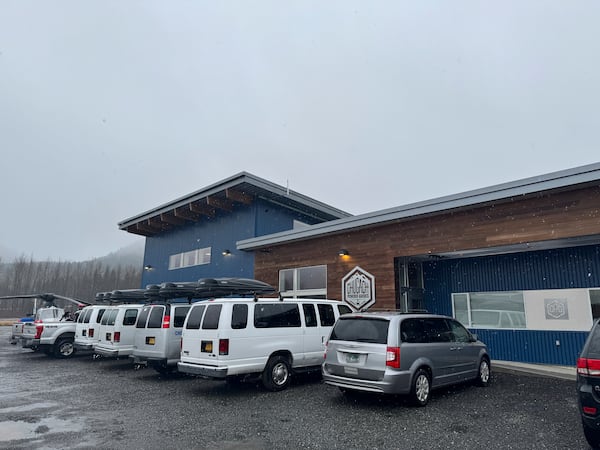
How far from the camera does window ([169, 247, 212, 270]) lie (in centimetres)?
2017

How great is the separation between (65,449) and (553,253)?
1225 centimetres

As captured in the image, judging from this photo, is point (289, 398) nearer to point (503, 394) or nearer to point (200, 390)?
point (200, 390)

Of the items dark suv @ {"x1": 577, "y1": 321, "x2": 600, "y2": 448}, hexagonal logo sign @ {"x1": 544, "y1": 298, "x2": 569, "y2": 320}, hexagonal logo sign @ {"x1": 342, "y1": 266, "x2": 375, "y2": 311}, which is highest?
hexagonal logo sign @ {"x1": 342, "y1": 266, "x2": 375, "y2": 311}

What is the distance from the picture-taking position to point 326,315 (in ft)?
33.6

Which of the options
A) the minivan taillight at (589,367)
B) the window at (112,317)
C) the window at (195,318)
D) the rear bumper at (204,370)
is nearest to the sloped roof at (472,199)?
the minivan taillight at (589,367)

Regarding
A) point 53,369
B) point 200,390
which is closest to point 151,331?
point 200,390

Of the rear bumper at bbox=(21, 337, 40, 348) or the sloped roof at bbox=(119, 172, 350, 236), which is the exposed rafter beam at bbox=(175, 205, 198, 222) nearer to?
the sloped roof at bbox=(119, 172, 350, 236)

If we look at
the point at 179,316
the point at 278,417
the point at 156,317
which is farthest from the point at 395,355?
the point at 156,317

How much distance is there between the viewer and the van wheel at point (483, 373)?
8.84 metres

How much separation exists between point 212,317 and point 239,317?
59 centimetres

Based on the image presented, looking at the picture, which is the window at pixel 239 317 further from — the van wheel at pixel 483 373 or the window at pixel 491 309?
the window at pixel 491 309

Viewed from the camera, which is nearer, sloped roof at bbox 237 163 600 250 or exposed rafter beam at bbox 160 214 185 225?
sloped roof at bbox 237 163 600 250

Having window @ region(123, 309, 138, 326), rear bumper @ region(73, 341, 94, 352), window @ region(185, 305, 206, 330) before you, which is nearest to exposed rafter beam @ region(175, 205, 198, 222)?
rear bumper @ region(73, 341, 94, 352)

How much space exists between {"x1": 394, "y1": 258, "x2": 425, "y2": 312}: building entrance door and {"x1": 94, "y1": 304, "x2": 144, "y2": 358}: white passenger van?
7.74 m
